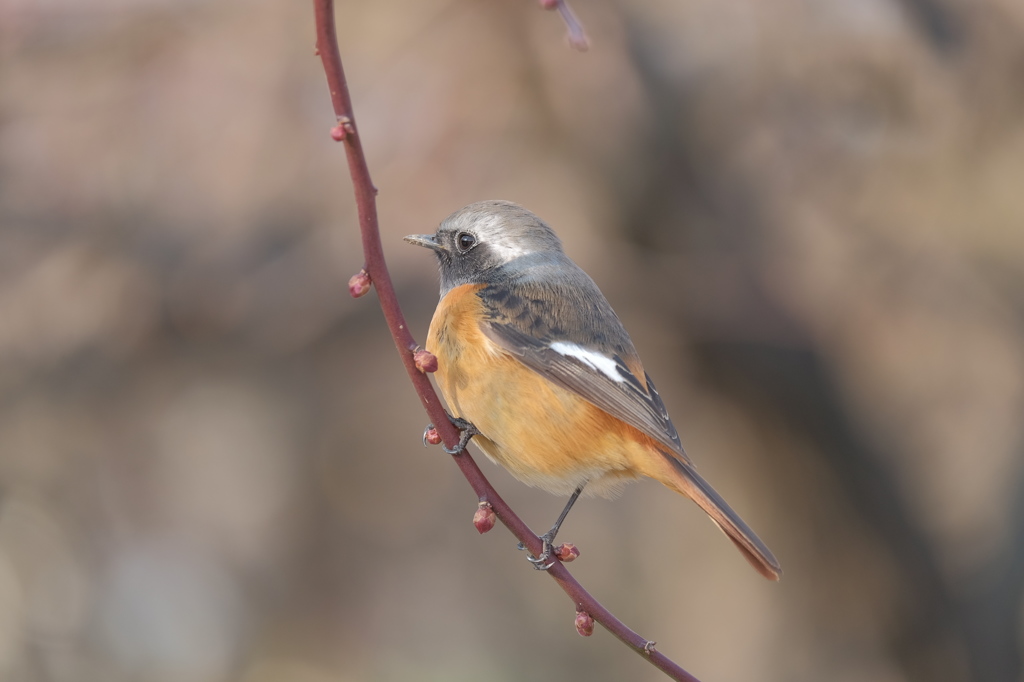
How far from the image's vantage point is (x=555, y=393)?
3.07 metres

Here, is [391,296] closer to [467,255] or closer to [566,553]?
[566,553]

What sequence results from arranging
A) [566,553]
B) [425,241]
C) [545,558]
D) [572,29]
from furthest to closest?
[425,241] → [566,553] → [545,558] → [572,29]

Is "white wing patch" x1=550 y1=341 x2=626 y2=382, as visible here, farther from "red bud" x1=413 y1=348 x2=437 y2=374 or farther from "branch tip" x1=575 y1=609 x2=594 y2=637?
"red bud" x1=413 y1=348 x2=437 y2=374

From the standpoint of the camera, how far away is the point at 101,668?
7250 millimetres

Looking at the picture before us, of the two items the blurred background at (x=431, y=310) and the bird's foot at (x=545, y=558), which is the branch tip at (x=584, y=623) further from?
the blurred background at (x=431, y=310)

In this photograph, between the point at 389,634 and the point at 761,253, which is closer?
the point at 761,253

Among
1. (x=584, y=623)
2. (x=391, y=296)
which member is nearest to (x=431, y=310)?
(x=584, y=623)

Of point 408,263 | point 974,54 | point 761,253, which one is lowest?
point 761,253

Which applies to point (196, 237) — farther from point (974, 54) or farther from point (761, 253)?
point (974, 54)

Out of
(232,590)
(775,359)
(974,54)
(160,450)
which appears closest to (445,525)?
(232,590)

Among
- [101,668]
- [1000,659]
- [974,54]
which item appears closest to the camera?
[1000,659]

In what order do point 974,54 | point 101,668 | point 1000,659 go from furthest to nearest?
point 101,668, point 974,54, point 1000,659

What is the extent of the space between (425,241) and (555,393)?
0.81 m

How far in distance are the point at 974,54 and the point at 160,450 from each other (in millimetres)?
7258
